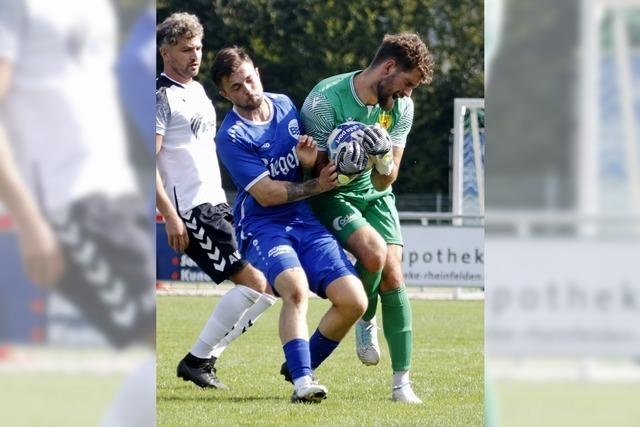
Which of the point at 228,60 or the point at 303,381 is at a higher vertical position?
the point at 228,60

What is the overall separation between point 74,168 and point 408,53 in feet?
6.06

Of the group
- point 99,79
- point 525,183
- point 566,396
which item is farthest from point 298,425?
point 99,79

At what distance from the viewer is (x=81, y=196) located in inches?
99.0

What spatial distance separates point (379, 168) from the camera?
407 cm

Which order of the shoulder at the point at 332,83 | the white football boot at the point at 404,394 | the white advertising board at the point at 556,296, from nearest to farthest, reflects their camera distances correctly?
the white advertising board at the point at 556,296 → the shoulder at the point at 332,83 → the white football boot at the point at 404,394

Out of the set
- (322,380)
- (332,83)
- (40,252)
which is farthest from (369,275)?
(40,252)

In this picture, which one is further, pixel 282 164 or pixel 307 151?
pixel 282 164

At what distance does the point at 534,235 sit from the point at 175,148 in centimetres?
175

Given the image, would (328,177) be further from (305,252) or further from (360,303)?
(360,303)

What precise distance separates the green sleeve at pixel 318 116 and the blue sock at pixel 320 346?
836 millimetres

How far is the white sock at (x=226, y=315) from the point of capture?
182 inches

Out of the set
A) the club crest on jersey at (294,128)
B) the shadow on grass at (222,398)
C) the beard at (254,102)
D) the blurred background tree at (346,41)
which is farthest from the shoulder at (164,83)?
the shadow on grass at (222,398)

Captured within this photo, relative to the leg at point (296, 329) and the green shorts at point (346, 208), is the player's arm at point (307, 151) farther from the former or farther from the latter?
the leg at point (296, 329)

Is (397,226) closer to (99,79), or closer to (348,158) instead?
(348,158)
